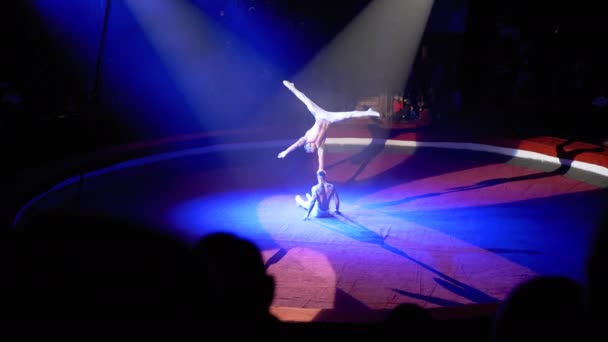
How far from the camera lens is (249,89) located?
14.5 metres

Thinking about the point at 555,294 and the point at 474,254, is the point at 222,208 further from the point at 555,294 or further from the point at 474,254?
A: the point at 555,294

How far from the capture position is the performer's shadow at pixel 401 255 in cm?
462

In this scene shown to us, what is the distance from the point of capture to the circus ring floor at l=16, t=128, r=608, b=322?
4.95 meters

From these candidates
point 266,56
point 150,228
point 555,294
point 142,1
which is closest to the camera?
point 555,294

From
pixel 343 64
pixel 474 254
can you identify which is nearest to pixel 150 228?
pixel 474 254

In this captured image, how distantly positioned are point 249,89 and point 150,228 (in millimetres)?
8492

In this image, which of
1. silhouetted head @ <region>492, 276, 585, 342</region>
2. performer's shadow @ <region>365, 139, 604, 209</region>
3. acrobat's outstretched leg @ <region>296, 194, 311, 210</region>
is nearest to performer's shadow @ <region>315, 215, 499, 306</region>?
acrobat's outstretched leg @ <region>296, 194, 311, 210</region>

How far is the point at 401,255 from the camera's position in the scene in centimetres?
573

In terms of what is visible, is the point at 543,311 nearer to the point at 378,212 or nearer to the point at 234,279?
the point at 234,279

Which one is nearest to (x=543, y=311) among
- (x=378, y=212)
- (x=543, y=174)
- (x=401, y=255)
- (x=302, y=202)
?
(x=401, y=255)

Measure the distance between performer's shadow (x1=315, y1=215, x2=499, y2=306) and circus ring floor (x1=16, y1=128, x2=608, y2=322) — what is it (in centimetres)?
2

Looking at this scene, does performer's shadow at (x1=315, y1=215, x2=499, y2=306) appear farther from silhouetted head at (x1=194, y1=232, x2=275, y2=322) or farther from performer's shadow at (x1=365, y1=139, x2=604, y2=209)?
silhouetted head at (x1=194, y1=232, x2=275, y2=322)

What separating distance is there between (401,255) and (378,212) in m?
1.84

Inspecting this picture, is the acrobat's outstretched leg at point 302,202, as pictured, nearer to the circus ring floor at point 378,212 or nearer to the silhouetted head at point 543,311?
the circus ring floor at point 378,212
